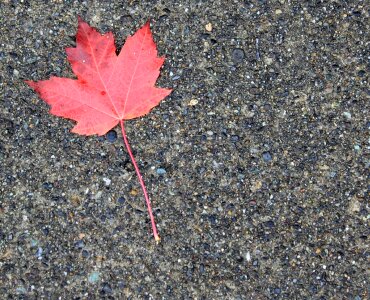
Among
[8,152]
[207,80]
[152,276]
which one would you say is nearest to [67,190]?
[8,152]

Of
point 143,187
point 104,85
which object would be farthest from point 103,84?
point 143,187

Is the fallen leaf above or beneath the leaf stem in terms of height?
above

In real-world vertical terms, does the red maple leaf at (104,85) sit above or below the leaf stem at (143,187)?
above

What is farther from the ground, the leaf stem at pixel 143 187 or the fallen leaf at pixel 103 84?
the fallen leaf at pixel 103 84

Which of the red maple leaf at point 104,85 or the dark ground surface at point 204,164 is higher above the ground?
the red maple leaf at point 104,85

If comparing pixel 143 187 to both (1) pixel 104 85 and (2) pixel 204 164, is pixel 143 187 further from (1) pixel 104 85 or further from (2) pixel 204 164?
(1) pixel 104 85
